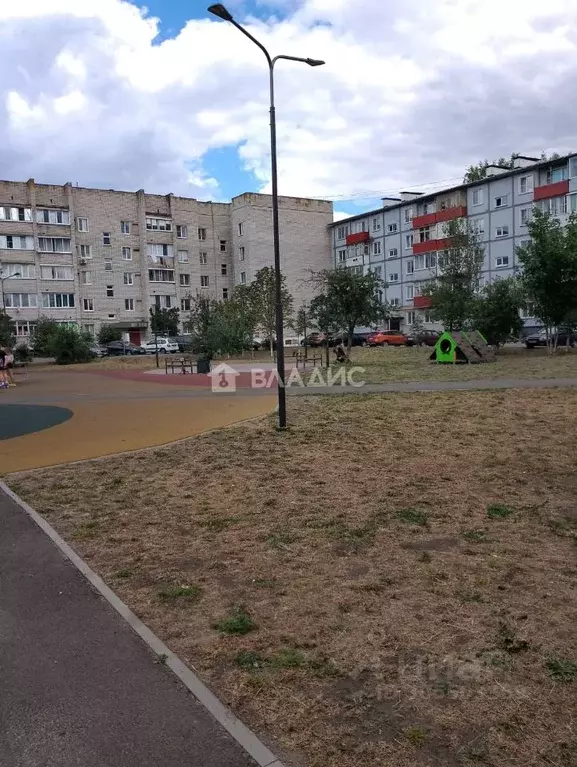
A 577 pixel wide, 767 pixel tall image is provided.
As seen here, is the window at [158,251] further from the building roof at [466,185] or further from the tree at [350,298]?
the tree at [350,298]

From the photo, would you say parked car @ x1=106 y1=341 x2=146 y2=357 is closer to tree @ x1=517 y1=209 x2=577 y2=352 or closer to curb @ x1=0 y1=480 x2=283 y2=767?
tree @ x1=517 y1=209 x2=577 y2=352

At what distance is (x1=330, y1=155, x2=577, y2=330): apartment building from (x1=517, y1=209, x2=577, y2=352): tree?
993cm

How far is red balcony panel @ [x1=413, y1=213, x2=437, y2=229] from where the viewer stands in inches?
2444

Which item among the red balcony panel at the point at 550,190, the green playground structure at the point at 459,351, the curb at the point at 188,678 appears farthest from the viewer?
the red balcony panel at the point at 550,190

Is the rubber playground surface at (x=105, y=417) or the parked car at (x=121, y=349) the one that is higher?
the parked car at (x=121, y=349)

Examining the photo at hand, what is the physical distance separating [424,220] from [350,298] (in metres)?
36.9

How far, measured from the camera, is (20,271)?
6291 centimetres

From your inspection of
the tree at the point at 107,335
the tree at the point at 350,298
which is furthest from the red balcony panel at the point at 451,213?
the tree at the point at 107,335

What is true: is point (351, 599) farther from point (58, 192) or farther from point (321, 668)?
point (58, 192)

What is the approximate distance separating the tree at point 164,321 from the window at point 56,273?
8.99m

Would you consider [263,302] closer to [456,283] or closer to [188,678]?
[456,283]

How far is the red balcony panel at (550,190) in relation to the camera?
167ft

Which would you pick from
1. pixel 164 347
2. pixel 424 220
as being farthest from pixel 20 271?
pixel 424 220

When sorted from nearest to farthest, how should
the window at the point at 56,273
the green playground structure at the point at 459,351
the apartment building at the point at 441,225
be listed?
the green playground structure at the point at 459,351, the apartment building at the point at 441,225, the window at the point at 56,273
